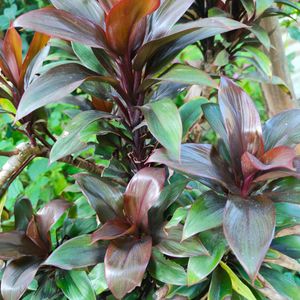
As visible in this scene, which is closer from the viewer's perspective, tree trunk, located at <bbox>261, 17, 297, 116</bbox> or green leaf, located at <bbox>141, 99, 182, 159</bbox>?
green leaf, located at <bbox>141, 99, 182, 159</bbox>

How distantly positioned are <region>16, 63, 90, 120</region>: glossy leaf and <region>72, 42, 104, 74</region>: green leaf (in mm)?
61

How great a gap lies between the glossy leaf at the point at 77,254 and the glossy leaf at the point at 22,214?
18 centimetres

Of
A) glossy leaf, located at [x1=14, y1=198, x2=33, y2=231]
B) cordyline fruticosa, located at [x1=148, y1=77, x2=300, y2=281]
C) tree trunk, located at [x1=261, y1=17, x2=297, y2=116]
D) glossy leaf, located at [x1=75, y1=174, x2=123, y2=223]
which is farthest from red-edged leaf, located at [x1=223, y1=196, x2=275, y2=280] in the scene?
tree trunk, located at [x1=261, y1=17, x2=297, y2=116]

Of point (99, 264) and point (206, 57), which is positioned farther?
point (206, 57)

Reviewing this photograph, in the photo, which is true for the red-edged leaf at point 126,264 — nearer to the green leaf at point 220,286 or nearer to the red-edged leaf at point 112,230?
the red-edged leaf at point 112,230

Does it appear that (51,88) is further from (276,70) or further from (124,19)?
(276,70)

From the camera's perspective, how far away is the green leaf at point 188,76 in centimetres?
54

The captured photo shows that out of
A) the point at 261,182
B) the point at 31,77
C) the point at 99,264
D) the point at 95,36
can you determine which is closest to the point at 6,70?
the point at 31,77

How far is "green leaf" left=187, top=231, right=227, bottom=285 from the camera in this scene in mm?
567

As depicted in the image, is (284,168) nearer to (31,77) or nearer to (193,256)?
(193,256)

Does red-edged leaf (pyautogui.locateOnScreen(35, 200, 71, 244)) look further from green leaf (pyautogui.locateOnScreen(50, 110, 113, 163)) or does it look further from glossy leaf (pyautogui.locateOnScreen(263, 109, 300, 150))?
glossy leaf (pyautogui.locateOnScreen(263, 109, 300, 150))

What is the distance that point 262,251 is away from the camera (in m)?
0.47

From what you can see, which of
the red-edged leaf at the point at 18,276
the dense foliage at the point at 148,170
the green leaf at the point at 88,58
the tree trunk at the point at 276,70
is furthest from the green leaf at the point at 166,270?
the tree trunk at the point at 276,70

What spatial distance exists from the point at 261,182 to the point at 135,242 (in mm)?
223
